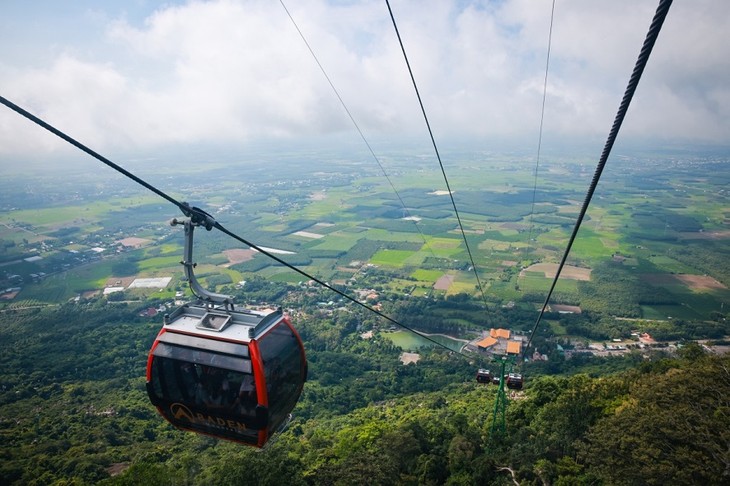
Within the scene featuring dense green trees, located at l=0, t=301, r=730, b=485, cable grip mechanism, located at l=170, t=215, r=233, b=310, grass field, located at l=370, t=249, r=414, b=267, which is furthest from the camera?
grass field, located at l=370, t=249, r=414, b=267

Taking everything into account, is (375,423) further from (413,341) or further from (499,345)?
(413,341)

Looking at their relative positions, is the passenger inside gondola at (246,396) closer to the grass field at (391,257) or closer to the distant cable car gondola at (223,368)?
the distant cable car gondola at (223,368)

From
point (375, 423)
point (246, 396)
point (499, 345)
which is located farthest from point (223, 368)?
point (499, 345)

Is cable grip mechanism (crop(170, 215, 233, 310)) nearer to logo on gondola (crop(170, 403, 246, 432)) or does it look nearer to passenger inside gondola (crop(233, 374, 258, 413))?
passenger inside gondola (crop(233, 374, 258, 413))

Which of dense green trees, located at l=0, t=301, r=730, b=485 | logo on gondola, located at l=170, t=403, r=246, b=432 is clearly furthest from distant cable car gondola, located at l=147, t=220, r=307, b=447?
dense green trees, located at l=0, t=301, r=730, b=485

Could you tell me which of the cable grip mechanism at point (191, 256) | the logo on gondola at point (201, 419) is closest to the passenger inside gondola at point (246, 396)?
the logo on gondola at point (201, 419)

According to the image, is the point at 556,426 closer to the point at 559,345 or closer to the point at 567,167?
the point at 559,345

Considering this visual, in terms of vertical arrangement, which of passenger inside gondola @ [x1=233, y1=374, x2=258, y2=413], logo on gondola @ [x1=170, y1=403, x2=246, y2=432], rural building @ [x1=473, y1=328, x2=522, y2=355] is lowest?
rural building @ [x1=473, y1=328, x2=522, y2=355]
